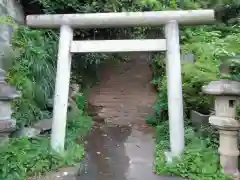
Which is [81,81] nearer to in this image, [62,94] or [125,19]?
[62,94]

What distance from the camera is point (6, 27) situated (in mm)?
6641

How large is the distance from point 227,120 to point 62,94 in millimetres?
2763

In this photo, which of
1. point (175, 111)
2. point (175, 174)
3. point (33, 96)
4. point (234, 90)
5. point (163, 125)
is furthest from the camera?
point (163, 125)

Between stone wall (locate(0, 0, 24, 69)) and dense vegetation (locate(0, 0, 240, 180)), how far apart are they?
16 centimetres

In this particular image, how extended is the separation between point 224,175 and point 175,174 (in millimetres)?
728

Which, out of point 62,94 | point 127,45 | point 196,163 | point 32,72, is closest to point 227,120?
point 196,163

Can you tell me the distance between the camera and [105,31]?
996 cm

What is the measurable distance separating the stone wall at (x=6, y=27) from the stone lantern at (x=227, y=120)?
3.84m

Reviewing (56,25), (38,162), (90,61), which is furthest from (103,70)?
(38,162)

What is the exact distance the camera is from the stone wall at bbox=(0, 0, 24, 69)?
6082 mm

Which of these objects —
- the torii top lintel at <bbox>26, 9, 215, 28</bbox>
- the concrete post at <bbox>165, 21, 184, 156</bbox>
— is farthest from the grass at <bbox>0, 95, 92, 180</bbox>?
the torii top lintel at <bbox>26, 9, 215, 28</bbox>

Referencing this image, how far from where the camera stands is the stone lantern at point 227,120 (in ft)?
14.6

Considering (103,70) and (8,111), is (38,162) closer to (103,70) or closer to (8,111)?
(8,111)

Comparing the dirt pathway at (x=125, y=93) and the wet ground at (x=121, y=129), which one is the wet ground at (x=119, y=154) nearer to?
the wet ground at (x=121, y=129)
